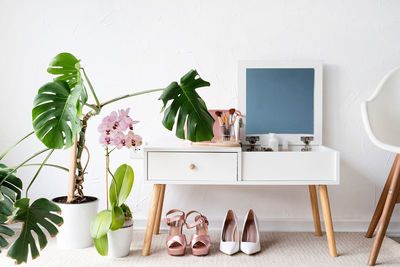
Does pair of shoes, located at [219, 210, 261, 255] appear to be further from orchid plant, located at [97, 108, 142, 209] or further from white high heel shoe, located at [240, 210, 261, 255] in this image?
orchid plant, located at [97, 108, 142, 209]

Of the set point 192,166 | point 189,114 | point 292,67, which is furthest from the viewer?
point 292,67

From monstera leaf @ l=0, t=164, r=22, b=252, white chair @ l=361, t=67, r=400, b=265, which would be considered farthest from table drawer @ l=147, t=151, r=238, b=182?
white chair @ l=361, t=67, r=400, b=265

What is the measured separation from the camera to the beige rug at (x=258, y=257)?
1.82m

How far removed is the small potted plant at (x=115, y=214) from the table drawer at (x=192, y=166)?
0.43ft

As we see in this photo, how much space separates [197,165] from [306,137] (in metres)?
0.72

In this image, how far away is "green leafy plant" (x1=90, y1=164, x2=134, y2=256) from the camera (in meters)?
1.77

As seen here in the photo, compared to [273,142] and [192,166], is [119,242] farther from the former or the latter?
[273,142]

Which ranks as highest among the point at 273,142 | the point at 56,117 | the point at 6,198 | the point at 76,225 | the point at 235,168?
the point at 56,117

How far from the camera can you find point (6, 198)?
1699 millimetres

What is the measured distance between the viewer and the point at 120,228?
1.87 m

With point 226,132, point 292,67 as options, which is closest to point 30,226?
point 226,132

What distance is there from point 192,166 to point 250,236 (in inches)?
19.0

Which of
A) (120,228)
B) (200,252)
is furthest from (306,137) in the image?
(120,228)

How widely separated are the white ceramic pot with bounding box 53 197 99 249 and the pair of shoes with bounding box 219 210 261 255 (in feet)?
2.16
